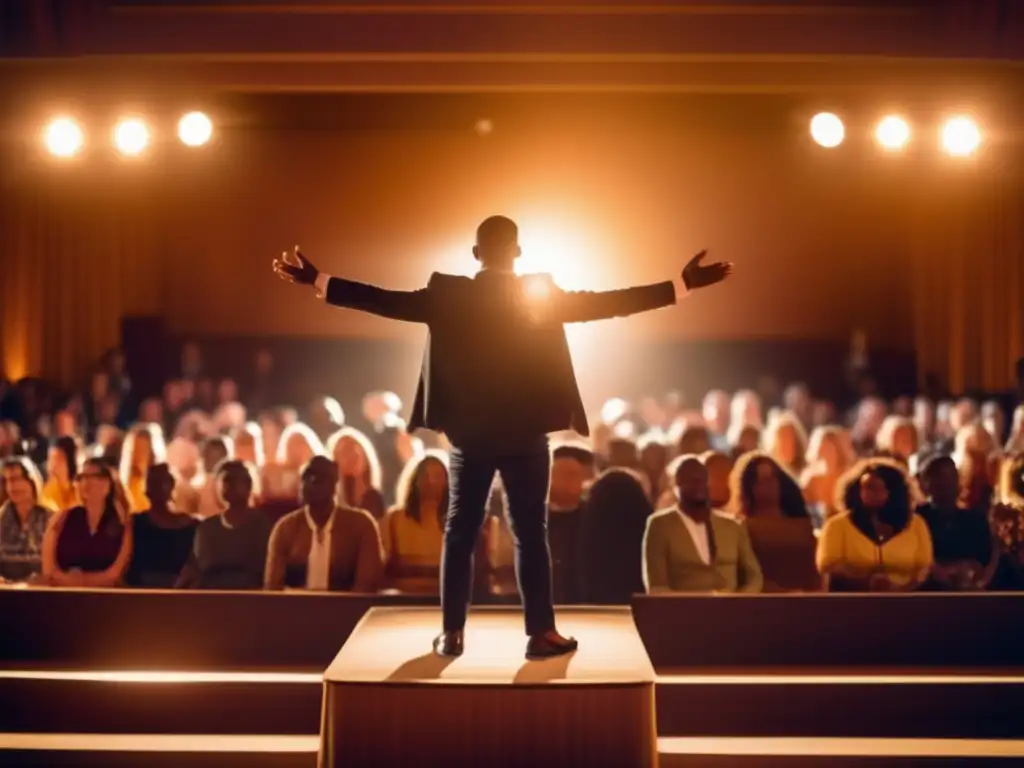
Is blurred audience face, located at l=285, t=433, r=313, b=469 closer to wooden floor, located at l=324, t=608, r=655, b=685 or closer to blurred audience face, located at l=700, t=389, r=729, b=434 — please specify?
wooden floor, located at l=324, t=608, r=655, b=685

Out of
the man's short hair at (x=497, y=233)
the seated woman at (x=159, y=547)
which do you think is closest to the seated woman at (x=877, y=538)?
the man's short hair at (x=497, y=233)

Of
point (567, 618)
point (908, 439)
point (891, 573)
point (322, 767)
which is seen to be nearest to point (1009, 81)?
point (908, 439)

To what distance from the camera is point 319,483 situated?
16.4 ft

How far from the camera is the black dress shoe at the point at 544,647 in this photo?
3660 mm

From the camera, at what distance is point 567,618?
14.1 feet

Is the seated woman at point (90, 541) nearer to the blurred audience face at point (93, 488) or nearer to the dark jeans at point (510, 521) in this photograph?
the blurred audience face at point (93, 488)

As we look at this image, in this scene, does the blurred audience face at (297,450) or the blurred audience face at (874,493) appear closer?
the blurred audience face at (874,493)

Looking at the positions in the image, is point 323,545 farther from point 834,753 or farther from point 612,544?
point 834,753

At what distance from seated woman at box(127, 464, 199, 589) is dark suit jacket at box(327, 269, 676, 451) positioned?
2023mm

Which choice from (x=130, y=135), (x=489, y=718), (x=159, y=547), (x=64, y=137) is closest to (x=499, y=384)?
(x=489, y=718)

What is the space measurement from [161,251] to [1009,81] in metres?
8.00

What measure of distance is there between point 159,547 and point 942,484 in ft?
10.5

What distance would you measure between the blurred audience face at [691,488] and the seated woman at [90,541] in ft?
7.17

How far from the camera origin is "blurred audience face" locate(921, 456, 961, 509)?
539 cm
